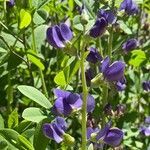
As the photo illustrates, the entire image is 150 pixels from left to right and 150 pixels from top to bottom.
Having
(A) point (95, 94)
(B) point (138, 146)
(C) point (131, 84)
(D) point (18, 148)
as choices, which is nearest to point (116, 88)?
(D) point (18, 148)

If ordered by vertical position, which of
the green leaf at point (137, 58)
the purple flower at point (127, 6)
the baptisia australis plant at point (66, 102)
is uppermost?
the purple flower at point (127, 6)

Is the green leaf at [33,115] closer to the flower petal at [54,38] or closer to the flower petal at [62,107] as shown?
the flower petal at [62,107]

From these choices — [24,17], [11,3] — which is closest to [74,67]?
[24,17]

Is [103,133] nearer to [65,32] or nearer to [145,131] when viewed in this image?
[65,32]

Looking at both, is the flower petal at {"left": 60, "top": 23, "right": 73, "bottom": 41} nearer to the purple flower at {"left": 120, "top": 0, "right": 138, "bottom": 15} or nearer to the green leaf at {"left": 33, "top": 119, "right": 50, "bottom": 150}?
the green leaf at {"left": 33, "top": 119, "right": 50, "bottom": 150}

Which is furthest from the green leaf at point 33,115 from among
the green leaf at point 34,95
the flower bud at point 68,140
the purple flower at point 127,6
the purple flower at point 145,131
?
the purple flower at point 145,131

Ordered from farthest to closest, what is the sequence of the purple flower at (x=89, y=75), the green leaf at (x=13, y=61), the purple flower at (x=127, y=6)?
1. the green leaf at (x=13, y=61)
2. the purple flower at (x=127, y=6)
3. the purple flower at (x=89, y=75)
